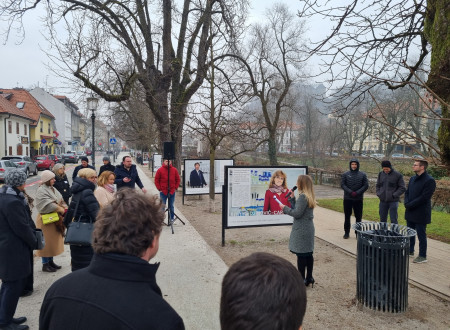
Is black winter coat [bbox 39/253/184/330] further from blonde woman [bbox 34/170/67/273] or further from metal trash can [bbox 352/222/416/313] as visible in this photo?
blonde woman [bbox 34/170/67/273]

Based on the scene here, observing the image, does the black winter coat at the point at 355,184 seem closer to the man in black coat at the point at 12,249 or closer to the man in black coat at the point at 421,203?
the man in black coat at the point at 421,203

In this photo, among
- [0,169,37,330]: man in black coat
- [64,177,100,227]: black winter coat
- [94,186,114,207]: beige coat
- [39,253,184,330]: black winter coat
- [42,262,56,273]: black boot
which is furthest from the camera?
[42,262,56,273]: black boot

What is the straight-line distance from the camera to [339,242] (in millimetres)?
8047

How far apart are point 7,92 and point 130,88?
44350 mm

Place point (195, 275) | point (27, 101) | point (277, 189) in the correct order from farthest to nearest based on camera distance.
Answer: point (27, 101), point (277, 189), point (195, 275)

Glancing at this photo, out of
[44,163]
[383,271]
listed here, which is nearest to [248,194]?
[383,271]

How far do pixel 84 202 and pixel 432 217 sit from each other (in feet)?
36.6

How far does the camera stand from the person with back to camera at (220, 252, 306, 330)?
127cm

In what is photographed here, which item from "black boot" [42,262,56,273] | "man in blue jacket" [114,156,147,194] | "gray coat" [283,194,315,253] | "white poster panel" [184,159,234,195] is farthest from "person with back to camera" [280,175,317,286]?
"white poster panel" [184,159,234,195]

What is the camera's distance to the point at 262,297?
4.19 ft

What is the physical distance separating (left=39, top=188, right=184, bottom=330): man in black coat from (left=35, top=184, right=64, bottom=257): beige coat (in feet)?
13.1

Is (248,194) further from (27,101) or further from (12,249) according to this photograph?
(27,101)

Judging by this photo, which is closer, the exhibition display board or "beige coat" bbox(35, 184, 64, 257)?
"beige coat" bbox(35, 184, 64, 257)

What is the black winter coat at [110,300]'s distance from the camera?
1.45 meters
